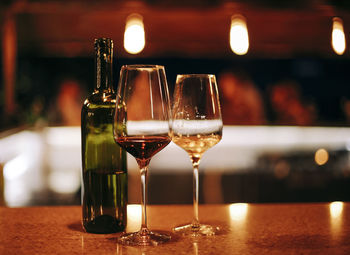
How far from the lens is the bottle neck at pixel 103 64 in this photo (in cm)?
78

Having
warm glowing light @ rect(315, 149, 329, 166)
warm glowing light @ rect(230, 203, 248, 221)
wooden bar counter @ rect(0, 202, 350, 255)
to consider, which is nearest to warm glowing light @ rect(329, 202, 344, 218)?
wooden bar counter @ rect(0, 202, 350, 255)

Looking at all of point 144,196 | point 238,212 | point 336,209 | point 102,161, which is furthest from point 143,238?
point 336,209

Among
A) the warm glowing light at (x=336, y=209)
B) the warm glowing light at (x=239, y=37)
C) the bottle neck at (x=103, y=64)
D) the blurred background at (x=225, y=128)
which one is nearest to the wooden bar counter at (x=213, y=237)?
the warm glowing light at (x=336, y=209)

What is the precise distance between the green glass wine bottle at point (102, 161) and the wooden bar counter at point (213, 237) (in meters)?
0.03

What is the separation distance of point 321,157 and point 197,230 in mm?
3179

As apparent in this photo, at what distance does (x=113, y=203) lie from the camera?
2.61ft

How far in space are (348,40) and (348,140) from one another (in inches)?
81.8

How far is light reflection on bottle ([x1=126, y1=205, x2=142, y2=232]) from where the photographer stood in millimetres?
810

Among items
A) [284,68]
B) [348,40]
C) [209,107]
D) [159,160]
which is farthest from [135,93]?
[284,68]

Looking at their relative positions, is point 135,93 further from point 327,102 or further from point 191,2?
point 327,102

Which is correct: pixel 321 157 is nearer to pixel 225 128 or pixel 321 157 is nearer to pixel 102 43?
pixel 225 128

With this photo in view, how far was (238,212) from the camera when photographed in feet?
3.05

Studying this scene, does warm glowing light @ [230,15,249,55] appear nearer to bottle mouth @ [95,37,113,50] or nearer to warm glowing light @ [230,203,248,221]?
warm glowing light @ [230,203,248,221]

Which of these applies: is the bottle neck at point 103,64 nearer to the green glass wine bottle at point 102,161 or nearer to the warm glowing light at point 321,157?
the green glass wine bottle at point 102,161
